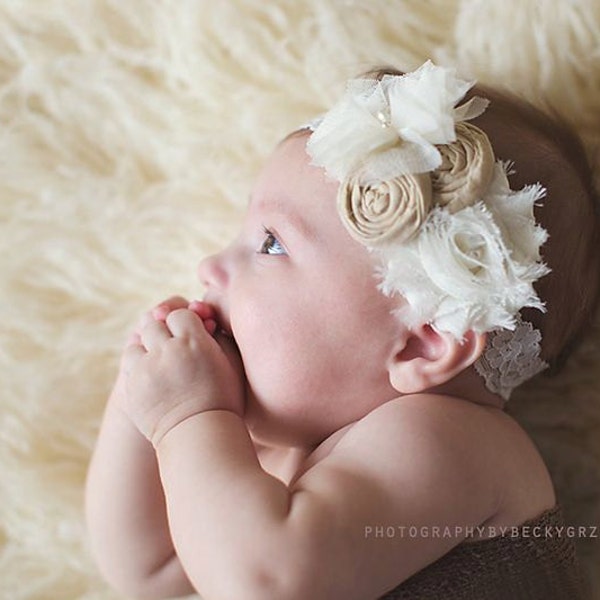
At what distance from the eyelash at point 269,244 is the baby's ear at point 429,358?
179mm

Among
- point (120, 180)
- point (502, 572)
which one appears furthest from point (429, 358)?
point (120, 180)

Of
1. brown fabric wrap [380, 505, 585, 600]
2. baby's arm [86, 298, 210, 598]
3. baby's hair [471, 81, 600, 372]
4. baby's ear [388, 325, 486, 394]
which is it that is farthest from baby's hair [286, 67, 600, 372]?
baby's arm [86, 298, 210, 598]

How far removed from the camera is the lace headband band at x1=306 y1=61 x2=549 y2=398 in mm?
1102

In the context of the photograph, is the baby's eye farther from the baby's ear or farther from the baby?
the baby's ear

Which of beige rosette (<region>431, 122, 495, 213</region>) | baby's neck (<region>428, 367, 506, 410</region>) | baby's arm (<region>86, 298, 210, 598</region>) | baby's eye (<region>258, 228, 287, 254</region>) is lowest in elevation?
baby's arm (<region>86, 298, 210, 598</region>)

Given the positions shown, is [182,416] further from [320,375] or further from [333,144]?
[333,144]

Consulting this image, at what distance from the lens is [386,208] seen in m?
1.11

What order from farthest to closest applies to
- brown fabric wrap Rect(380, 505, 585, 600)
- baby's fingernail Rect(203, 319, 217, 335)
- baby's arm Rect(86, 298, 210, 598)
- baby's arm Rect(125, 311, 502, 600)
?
baby's arm Rect(86, 298, 210, 598) → baby's fingernail Rect(203, 319, 217, 335) → brown fabric wrap Rect(380, 505, 585, 600) → baby's arm Rect(125, 311, 502, 600)

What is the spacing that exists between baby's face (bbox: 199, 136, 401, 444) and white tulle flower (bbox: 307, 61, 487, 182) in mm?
58

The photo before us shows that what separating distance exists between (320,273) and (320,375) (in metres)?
0.11

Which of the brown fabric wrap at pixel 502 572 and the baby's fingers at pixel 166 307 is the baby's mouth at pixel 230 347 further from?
the brown fabric wrap at pixel 502 572

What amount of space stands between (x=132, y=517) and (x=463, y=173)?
615 millimetres

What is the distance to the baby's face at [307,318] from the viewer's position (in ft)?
3.87

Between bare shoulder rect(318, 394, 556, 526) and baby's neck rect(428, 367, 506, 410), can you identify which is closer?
bare shoulder rect(318, 394, 556, 526)
